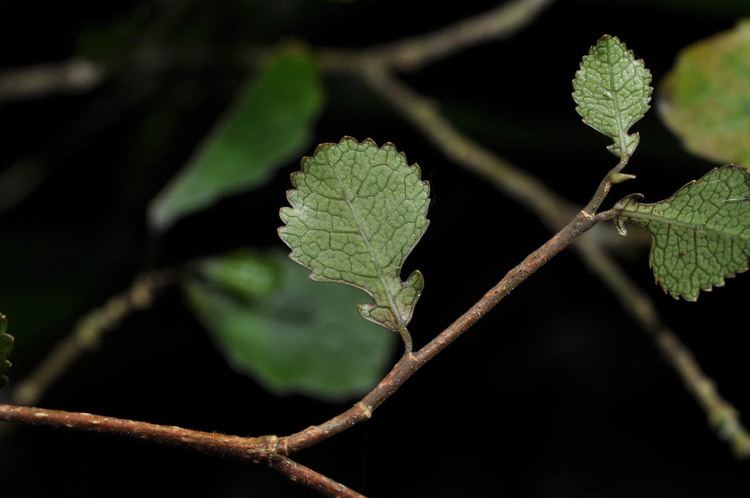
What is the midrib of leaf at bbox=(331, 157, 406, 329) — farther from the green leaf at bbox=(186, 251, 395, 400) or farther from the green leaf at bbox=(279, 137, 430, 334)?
the green leaf at bbox=(186, 251, 395, 400)

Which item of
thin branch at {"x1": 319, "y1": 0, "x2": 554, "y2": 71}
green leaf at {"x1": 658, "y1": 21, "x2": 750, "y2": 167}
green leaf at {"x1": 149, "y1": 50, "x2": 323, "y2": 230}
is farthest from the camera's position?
thin branch at {"x1": 319, "y1": 0, "x2": 554, "y2": 71}

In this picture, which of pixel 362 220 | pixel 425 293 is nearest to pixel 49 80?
pixel 425 293

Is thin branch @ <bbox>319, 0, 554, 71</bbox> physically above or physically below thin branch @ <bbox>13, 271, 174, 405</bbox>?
above

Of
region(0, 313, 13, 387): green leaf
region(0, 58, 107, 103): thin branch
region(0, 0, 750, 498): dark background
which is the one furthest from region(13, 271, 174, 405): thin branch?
region(0, 313, 13, 387): green leaf

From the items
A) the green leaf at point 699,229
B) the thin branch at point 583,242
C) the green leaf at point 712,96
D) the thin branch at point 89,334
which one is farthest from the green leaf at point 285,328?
the green leaf at point 699,229

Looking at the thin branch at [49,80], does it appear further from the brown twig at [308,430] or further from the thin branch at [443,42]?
the brown twig at [308,430]

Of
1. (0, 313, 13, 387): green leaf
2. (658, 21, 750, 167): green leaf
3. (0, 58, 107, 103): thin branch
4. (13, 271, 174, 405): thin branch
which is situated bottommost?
(0, 313, 13, 387): green leaf

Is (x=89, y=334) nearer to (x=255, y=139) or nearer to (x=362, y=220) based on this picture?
(x=255, y=139)
